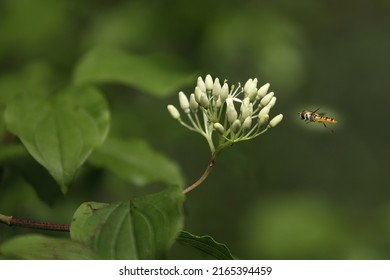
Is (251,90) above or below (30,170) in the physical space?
above

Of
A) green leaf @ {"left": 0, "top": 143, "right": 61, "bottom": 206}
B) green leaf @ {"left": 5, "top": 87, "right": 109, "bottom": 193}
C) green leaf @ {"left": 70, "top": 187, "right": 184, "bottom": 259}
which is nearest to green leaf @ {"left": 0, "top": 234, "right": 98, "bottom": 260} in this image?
green leaf @ {"left": 70, "top": 187, "right": 184, "bottom": 259}

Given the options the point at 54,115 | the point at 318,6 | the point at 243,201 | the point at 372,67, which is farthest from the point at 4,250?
→ the point at 372,67

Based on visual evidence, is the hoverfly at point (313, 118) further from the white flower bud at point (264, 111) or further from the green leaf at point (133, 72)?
the white flower bud at point (264, 111)

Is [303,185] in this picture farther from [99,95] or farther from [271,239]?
[99,95]

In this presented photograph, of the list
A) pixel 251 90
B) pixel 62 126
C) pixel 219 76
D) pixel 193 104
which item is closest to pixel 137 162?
pixel 62 126

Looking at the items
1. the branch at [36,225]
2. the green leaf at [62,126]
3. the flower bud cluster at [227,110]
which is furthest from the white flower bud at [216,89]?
the branch at [36,225]

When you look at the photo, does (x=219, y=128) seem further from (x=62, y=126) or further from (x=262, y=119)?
(x=62, y=126)

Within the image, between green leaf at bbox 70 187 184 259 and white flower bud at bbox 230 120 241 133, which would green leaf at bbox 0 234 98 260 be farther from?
white flower bud at bbox 230 120 241 133
